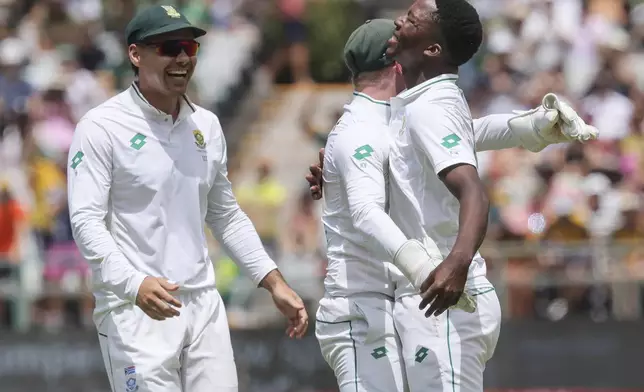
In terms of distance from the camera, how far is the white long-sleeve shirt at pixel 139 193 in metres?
6.63

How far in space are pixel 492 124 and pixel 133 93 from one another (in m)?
1.76

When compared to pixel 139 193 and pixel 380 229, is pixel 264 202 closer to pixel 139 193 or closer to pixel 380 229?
pixel 139 193

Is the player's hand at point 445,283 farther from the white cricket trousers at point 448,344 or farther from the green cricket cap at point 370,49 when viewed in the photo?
the green cricket cap at point 370,49

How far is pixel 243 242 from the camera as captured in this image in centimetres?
728

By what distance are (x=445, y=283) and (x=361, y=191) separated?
2.47 feet

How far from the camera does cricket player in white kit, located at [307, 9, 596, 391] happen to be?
6180 mm

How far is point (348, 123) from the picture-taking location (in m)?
6.61

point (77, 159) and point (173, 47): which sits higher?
point (173, 47)

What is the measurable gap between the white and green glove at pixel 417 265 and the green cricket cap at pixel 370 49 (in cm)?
122

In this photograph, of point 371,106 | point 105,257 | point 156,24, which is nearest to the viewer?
point 105,257

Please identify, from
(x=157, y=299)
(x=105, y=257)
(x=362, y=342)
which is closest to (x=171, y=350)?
(x=157, y=299)

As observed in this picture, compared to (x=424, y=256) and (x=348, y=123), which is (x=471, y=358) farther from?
(x=348, y=123)

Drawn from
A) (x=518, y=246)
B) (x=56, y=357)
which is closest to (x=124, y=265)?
(x=518, y=246)

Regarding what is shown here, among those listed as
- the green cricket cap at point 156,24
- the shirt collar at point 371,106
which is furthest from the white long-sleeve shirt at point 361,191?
the green cricket cap at point 156,24
